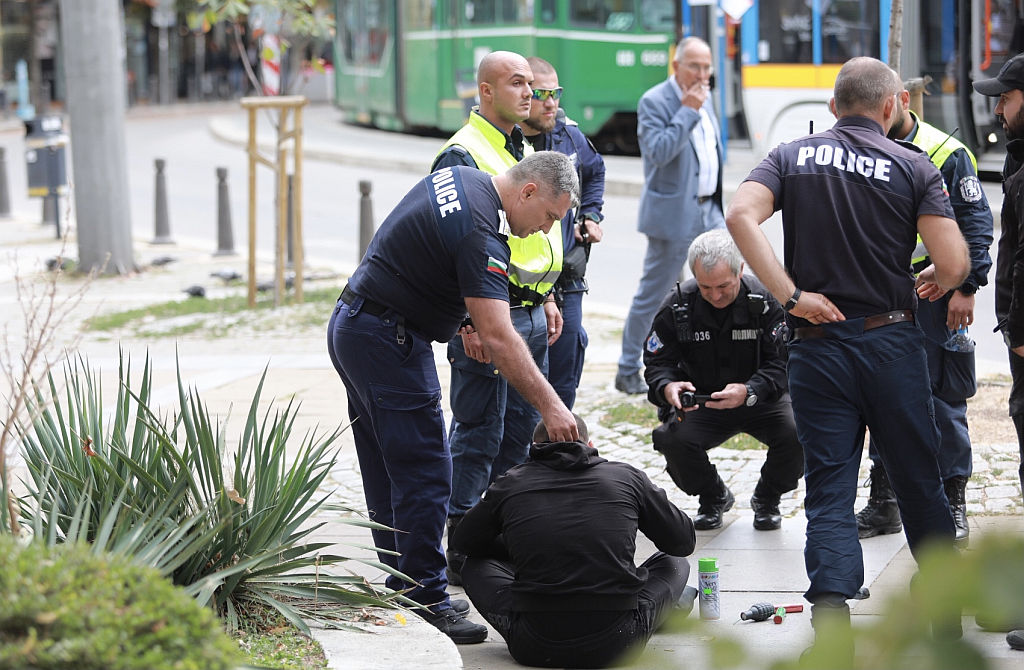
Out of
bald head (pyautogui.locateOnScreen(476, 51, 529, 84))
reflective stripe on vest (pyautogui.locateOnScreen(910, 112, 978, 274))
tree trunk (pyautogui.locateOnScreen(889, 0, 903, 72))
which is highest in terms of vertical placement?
tree trunk (pyautogui.locateOnScreen(889, 0, 903, 72))

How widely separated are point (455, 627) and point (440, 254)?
1.24 metres

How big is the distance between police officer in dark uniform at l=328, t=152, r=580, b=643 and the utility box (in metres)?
13.3

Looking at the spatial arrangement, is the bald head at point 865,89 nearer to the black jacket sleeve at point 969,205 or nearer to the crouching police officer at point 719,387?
the black jacket sleeve at point 969,205

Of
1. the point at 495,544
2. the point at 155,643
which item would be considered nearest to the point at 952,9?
the point at 495,544

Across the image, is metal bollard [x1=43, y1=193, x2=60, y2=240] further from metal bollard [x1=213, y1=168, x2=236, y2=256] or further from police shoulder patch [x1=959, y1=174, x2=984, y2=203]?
police shoulder patch [x1=959, y1=174, x2=984, y2=203]

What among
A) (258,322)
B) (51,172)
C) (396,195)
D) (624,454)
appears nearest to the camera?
(624,454)

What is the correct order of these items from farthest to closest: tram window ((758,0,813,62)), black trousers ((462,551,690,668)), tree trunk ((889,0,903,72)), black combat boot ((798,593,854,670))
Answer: tram window ((758,0,813,62)) < tree trunk ((889,0,903,72)) < black trousers ((462,551,690,668)) < black combat boot ((798,593,854,670))

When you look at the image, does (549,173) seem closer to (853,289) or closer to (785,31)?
(853,289)

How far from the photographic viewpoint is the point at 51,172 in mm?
16891

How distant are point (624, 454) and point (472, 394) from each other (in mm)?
1806

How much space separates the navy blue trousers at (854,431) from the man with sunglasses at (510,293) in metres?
1.37

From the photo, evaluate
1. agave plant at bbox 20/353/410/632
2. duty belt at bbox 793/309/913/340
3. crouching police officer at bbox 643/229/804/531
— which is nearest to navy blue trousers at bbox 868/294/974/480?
crouching police officer at bbox 643/229/804/531

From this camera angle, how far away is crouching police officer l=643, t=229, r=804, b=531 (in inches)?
216

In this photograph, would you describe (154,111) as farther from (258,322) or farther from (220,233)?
(258,322)
